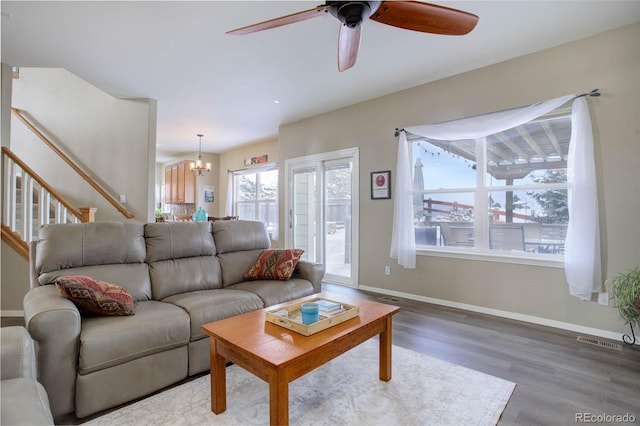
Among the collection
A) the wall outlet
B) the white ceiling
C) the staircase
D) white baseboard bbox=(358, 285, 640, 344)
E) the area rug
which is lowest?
the area rug

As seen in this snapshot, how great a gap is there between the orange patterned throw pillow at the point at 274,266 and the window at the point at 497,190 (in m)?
1.90

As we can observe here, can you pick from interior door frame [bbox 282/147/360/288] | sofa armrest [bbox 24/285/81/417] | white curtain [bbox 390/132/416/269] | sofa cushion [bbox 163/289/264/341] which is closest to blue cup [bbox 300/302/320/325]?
sofa cushion [bbox 163/289/264/341]

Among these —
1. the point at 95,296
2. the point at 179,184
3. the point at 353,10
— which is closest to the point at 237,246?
the point at 95,296

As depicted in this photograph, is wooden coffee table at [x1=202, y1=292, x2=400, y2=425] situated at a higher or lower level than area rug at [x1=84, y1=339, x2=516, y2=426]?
higher

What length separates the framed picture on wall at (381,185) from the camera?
4.30m

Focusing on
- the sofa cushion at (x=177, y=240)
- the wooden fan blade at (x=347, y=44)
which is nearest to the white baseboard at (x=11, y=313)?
the sofa cushion at (x=177, y=240)

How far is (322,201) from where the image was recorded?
17.4 ft

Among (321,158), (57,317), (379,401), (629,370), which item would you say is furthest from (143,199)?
(629,370)

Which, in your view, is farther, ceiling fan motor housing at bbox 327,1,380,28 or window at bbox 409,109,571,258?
window at bbox 409,109,571,258

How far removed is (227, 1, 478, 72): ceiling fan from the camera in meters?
1.70

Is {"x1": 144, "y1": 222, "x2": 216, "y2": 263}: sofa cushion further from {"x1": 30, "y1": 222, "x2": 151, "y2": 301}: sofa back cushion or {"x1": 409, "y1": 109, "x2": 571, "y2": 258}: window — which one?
{"x1": 409, "y1": 109, "x2": 571, "y2": 258}: window

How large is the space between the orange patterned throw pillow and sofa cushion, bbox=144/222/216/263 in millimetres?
441

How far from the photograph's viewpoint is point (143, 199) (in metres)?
4.65

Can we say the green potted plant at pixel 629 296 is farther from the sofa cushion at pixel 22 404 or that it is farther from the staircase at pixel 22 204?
the staircase at pixel 22 204
